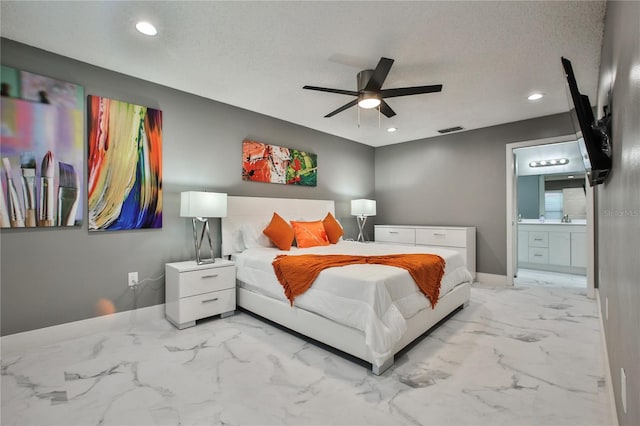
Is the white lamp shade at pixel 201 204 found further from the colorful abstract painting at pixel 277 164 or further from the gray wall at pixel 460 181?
the gray wall at pixel 460 181

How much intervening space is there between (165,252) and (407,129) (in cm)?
393

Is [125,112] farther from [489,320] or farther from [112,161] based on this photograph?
[489,320]

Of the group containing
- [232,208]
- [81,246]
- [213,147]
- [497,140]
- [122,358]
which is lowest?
[122,358]

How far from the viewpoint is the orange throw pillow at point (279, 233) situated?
3615 mm

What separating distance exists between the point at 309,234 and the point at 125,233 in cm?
207

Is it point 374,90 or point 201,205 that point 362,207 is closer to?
point 374,90

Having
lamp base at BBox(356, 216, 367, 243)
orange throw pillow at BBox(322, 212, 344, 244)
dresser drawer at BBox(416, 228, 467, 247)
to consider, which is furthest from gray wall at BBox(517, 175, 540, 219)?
orange throw pillow at BBox(322, 212, 344, 244)

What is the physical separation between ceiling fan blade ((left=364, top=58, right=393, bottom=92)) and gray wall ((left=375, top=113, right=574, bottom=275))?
2.99 m

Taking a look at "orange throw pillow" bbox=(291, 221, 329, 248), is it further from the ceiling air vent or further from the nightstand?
the ceiling air vent

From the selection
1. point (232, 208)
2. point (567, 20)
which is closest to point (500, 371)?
point (567, 20)

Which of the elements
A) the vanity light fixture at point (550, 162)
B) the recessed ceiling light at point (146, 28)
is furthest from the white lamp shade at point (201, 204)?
the vanity light fixture at point (550, 162)

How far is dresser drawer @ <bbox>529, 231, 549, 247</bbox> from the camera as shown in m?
5.49

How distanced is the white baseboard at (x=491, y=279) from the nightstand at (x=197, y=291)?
151 inches

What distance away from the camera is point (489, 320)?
3.06 m
